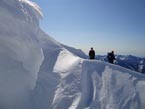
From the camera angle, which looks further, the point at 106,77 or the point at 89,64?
the point at 89,64

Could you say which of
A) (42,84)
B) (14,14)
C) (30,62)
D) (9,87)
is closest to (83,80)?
(42,84)

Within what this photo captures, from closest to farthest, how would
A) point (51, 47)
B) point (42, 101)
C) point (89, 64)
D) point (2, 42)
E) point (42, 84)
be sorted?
1. point (2, 42)
2. point (42, 101)
3. point (42, 84)
4. point (89, 64)
5. point (51, 47)

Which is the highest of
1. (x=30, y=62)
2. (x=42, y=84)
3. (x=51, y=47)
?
(x=51, y=47)

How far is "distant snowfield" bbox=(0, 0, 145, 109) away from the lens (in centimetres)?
1377

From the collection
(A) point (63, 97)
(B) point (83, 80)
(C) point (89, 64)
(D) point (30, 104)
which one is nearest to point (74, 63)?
(C) point (89, 64)

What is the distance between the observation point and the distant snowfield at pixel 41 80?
542 inches

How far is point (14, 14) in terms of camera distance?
46.3 ft

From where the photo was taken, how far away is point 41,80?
1606cm

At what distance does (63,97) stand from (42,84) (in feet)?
5.46

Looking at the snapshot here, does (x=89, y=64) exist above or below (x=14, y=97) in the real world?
above

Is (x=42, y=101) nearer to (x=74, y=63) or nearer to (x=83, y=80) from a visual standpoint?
(x=83, y=80)

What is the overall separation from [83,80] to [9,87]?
4600 millimetres

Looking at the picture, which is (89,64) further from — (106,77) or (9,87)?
(9,87)

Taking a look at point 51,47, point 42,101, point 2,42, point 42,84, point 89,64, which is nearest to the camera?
point 2,42
